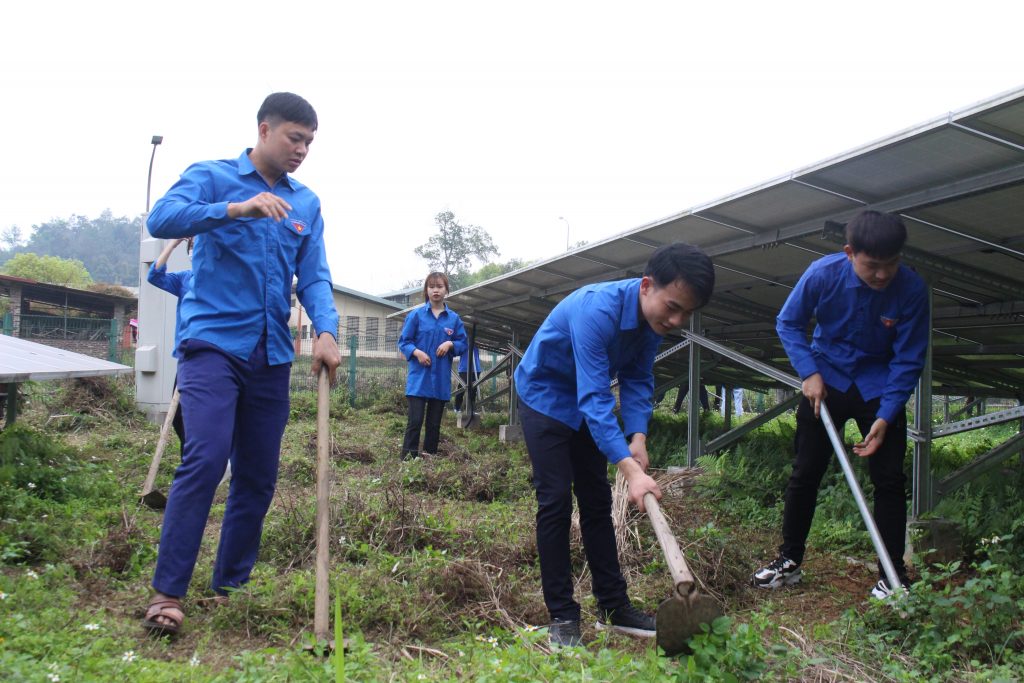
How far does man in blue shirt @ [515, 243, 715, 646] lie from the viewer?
288cm

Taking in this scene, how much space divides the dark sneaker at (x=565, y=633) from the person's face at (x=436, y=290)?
5.14 m

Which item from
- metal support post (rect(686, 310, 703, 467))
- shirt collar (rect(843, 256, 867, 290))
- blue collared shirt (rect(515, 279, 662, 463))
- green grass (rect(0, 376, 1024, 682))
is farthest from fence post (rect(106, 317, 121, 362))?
shirt collar (rect(843, 256, 867, 290))

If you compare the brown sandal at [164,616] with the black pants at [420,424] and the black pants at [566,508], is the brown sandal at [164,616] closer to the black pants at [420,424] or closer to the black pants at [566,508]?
the black pants at [566,508]

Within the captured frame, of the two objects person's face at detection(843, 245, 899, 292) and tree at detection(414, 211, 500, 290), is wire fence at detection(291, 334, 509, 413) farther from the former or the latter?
tree at detection(414, 211, 500, 290)

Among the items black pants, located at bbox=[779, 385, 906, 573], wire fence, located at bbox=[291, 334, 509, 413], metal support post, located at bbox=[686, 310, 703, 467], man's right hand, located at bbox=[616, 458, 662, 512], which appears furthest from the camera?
wire fence, located at bbox=[291, 334, 509, 413]

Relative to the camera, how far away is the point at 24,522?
13.3ft

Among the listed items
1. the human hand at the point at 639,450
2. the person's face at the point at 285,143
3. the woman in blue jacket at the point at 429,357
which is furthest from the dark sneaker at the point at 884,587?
the woman in blue jacket at the point at 429,357

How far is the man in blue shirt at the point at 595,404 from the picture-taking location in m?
2.88

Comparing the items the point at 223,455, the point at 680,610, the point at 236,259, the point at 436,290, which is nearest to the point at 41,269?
the point at 436,290

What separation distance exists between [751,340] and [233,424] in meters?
6.82

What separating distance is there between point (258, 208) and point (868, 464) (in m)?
2.95

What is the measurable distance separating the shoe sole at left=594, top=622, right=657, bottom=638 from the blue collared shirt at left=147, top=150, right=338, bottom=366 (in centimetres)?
159

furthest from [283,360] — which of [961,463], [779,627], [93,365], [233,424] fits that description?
[961,463]

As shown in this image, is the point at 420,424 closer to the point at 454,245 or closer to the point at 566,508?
the point at 566,508
